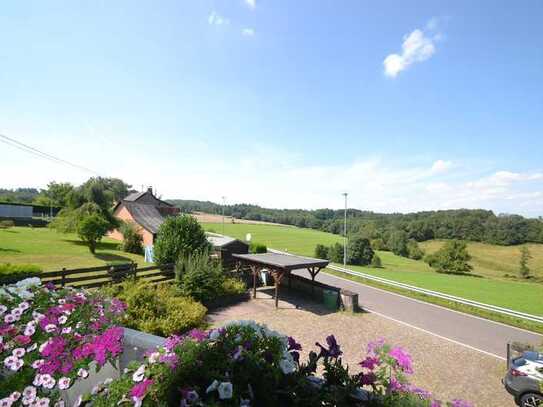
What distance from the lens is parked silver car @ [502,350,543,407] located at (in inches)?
227

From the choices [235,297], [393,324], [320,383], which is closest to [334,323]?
[393,324]

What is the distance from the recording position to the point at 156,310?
8938 mm

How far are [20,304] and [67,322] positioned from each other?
0.54 meters

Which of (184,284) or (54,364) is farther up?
(54,364)

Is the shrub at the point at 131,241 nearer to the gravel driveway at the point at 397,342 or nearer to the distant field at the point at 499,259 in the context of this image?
the gravel driveway at the point at 397,342

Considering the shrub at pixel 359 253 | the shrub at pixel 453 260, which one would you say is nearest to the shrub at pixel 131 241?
the shrub at pixel 359 253

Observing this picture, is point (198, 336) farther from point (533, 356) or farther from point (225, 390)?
point (533, 356)

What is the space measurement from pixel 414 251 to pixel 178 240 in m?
56.2

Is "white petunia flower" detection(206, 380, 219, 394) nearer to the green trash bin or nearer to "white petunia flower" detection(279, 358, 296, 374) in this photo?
"white petunia flower" detection(279, 358, 296, 374)

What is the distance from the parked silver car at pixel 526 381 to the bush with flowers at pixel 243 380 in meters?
6.45

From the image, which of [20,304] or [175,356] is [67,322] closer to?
[20,304]

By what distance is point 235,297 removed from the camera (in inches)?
514

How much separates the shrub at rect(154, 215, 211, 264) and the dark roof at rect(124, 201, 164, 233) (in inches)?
514

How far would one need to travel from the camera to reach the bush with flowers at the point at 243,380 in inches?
58.1
